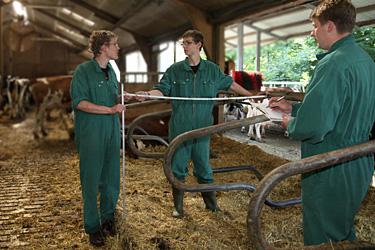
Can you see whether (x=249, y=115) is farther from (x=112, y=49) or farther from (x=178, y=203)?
(x=112, y=49)

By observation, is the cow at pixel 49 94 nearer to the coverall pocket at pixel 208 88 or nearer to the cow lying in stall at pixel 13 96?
the cow lying in stall at pixel 13 96

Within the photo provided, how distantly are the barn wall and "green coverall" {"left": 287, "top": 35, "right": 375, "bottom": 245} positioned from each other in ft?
81.7

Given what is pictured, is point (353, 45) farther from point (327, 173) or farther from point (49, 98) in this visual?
point (49, 98)

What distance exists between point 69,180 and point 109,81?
2.14 m

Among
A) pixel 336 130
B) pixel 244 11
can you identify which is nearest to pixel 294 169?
pixel 336 130

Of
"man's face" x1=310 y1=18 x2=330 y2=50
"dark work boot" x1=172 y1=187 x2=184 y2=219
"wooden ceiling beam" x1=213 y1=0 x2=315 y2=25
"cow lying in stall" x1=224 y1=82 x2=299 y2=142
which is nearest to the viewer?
"man's face" x1=310 y1=18 x2=330 y2=50

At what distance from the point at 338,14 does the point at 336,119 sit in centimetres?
48

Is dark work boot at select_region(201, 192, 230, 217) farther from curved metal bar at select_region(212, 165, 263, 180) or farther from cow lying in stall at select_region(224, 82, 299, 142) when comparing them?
cow lying in stall at select_region(224, 82, 299, 142)

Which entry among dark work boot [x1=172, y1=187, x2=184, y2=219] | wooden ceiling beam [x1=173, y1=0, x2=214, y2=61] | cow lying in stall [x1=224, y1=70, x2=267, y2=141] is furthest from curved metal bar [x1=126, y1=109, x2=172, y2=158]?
wooden ceiling beam [x1=173, y1=0, x2=214, y2=61]

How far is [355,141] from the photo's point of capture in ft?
5.13

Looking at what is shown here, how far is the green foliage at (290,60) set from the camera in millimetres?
2824

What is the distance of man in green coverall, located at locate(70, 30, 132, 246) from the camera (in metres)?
2.47

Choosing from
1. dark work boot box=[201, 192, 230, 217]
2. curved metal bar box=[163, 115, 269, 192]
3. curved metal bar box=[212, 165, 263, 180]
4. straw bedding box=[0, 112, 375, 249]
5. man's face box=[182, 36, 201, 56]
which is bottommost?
straw bedding box=[0, 112, 375, 249]

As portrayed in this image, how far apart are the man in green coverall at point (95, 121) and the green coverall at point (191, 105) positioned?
1.67 ft
